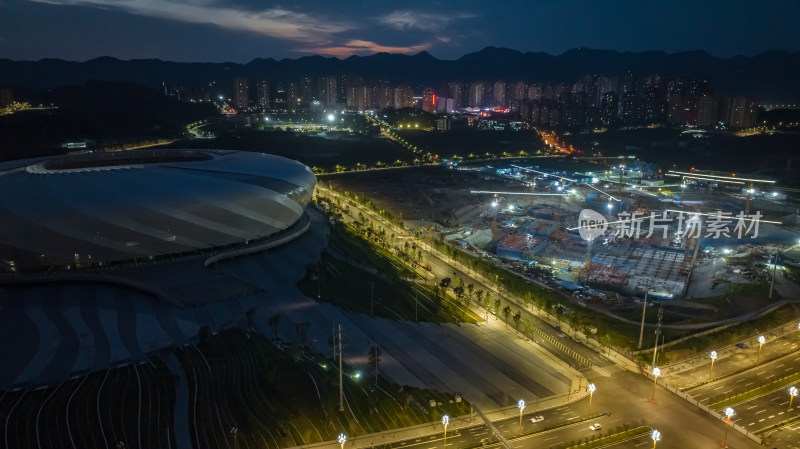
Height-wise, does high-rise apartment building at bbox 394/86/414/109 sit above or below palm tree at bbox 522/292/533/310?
above

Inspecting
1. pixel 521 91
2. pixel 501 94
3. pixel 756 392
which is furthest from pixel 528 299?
pixel 501 94

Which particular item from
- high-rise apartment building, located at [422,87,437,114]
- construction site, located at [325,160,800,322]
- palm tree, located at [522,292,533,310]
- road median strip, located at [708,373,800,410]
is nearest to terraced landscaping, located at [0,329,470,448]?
road median strip, located at [708,373,800,410]

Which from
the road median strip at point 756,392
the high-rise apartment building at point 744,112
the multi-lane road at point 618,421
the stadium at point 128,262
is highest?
the high-rise apartment building at point 744,112

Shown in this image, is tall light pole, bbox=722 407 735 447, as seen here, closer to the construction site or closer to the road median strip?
the road median strip

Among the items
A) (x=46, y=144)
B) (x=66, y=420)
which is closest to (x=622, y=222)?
(x=66, y=420)

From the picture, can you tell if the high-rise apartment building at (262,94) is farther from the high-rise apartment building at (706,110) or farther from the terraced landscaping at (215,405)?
the terraced landscaping at (215,405)

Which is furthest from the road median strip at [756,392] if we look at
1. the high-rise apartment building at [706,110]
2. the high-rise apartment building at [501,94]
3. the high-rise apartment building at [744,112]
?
the high-rise apartment building at [501,94]

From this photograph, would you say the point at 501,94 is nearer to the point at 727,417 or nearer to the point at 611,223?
the point at 611,223
